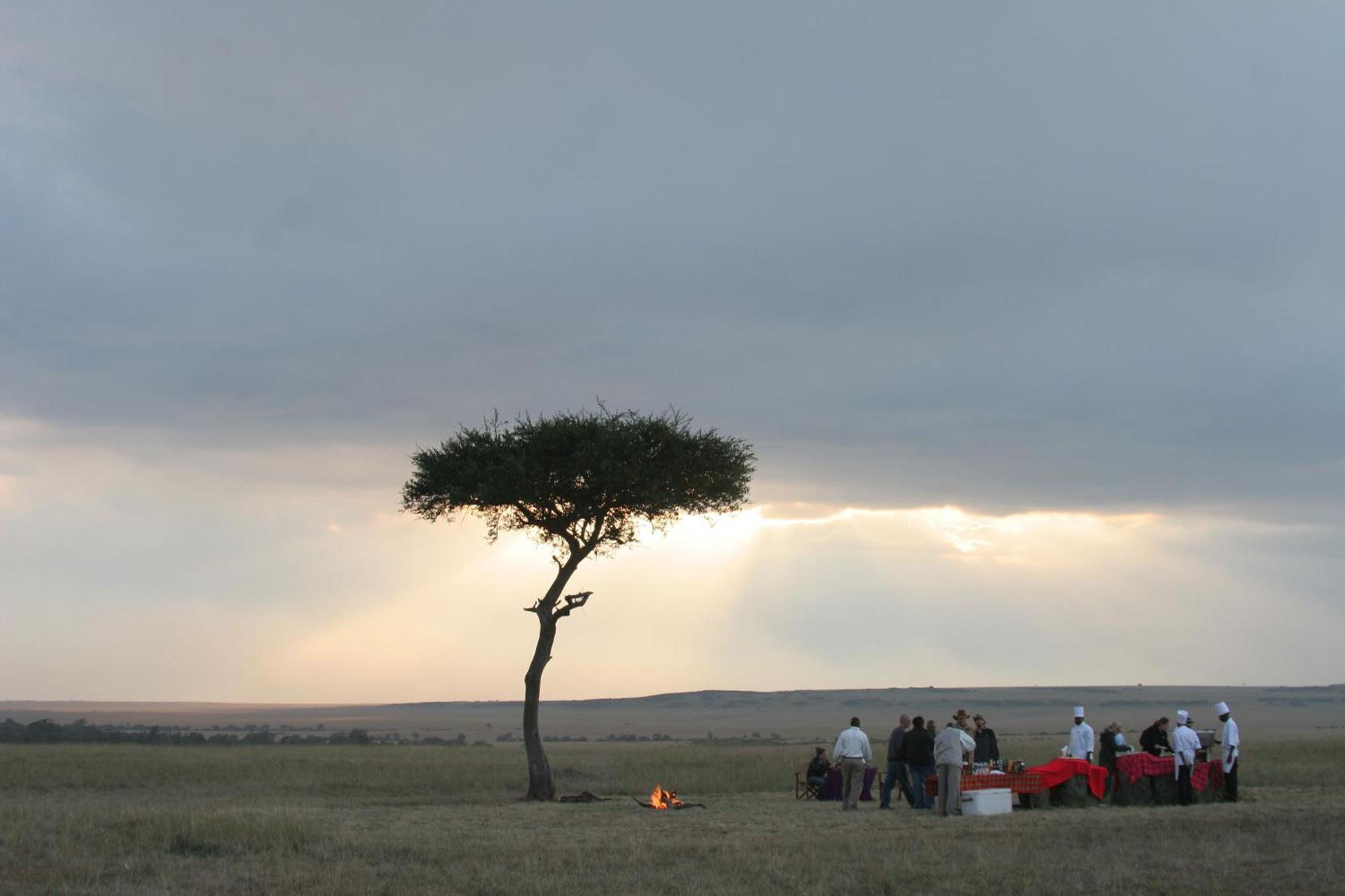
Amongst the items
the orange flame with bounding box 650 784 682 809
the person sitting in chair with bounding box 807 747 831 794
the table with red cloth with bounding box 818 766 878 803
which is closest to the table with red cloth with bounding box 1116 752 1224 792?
the table with red cloth with bounding box 818 766 878 803

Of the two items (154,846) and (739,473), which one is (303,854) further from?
(739,473)

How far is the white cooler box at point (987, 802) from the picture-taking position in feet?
75.6

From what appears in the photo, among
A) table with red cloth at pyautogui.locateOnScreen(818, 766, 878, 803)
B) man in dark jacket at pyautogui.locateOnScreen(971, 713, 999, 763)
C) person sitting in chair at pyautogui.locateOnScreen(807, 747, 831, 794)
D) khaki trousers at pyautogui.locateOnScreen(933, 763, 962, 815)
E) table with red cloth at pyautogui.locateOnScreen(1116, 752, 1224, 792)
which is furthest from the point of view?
person sitting in chair at pyautogui.locateOnScreen(807, 747, 831, 794)

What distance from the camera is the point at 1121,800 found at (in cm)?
2455

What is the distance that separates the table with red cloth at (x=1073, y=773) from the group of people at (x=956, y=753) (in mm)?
342

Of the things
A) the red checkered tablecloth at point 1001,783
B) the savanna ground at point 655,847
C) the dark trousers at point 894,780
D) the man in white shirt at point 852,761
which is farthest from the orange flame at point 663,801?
the red checkered tablecloth at point 1001,783

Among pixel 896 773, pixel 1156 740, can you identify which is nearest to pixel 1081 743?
pixel 1156 740

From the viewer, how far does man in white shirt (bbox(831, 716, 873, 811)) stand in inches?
1001

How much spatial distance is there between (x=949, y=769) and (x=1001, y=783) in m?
1.42

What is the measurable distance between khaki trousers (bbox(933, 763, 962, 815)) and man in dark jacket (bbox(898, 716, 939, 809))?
148 cm

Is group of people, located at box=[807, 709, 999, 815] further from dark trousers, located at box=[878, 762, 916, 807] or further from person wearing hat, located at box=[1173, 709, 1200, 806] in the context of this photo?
person wearing hat, located at box=[1173, 709, 1200, 806]

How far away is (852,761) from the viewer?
84.5 ft

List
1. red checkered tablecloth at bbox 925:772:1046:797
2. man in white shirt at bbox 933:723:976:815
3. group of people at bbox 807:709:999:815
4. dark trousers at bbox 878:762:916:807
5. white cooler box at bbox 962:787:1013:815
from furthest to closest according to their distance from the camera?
dark trousers at bbox 878:762:916:807 → group of people at bbox 807:709:999:815 → red checkered tablecloth at bbox 925:772:1046:797 → white cooler box at bbox 962:787:1013:815 → man in white shirt at bbox 933:723:976:815

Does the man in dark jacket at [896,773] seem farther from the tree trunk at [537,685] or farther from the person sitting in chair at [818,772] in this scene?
the tree trunk at [537,685]
